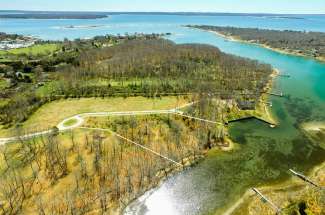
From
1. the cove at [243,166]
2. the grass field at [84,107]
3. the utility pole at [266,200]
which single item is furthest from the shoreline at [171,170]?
the grass field at [84,107]

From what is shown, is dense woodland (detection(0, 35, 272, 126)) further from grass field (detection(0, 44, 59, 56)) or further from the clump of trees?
the clump of trees

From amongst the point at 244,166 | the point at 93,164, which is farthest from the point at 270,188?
the point at 93,164

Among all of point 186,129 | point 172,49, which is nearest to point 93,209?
point 186,129

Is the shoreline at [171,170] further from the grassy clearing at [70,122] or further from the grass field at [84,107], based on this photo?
the grassy clearing at [70,122]

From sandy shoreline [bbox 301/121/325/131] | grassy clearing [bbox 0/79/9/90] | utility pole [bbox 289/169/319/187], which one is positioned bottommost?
utility pole [bbox 289/169/319/187]

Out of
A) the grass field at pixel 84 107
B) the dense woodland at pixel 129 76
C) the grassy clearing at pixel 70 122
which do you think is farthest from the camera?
the dense woodland at pixel 129 76

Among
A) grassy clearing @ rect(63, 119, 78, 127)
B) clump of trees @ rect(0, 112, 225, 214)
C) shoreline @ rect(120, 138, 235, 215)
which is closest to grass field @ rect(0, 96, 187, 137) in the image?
grassy clearing @ rect(63, 119, 78, 127)
